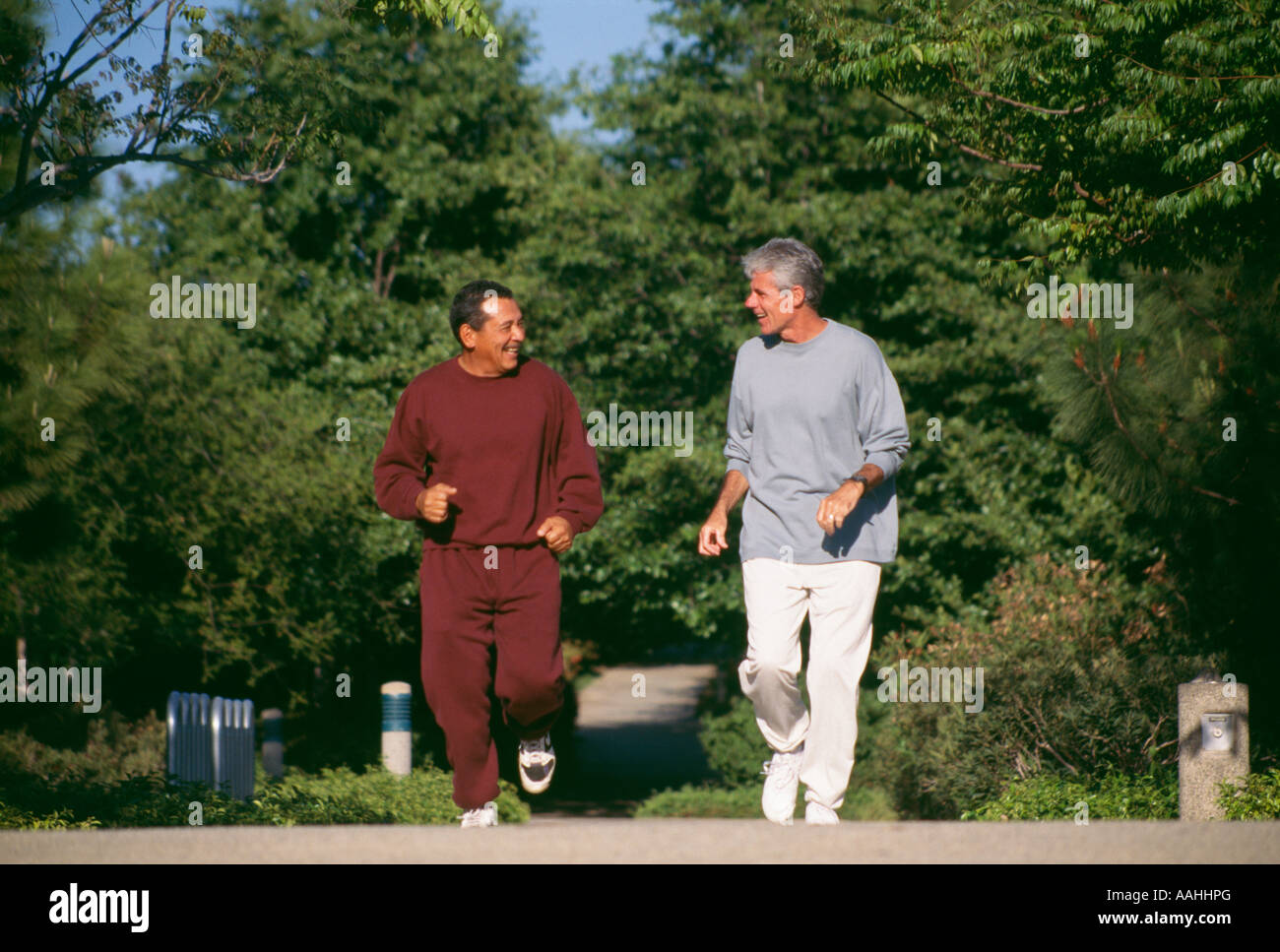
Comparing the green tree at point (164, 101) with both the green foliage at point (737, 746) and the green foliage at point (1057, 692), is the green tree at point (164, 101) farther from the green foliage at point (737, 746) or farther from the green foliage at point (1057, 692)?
the green foliage at point (737, 746)

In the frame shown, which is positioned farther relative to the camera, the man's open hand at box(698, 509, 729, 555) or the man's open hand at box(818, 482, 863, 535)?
the man's open hand at box(698, 509, 729, 555)

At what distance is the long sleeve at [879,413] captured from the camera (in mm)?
5785

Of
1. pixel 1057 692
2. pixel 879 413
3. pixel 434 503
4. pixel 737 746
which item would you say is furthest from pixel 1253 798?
pixel 737 746

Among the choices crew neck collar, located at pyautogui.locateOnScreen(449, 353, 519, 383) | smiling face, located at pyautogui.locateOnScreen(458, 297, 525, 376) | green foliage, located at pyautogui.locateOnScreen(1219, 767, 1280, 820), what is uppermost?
smiling face, located at pyautogui.locateOnScreen(458, 297, 525, 376)

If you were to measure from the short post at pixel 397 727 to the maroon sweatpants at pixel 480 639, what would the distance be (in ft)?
24.9

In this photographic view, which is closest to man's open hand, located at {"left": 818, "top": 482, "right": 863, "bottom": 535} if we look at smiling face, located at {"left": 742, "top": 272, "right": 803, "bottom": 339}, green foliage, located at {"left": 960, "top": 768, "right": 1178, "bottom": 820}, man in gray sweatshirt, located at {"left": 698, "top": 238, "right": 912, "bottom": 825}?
man in gray sweatshirt, located at {"left": 698, "top": 238, "right": 912, "bottom": 825}

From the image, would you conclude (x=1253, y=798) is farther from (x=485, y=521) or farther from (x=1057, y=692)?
(x=485, y=521)

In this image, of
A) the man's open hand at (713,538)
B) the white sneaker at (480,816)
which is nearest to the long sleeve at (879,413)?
the man's open hand at (713,538)

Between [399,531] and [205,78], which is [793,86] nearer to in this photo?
[399,531]

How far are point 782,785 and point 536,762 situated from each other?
1012mm

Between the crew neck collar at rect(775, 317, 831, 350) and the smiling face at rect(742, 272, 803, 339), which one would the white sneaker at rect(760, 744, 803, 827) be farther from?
the smiling face at rect(742, 272, 803, 339)

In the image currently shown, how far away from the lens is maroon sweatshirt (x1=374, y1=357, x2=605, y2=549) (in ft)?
18.3

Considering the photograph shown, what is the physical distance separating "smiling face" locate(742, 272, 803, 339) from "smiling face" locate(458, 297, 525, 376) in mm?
969
